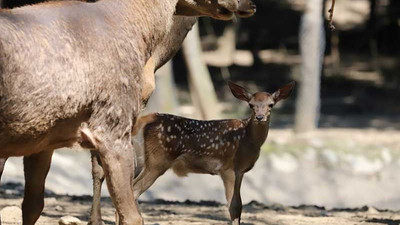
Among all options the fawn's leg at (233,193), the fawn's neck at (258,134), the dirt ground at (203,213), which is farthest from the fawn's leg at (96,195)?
the fawn's neck at (258,134)

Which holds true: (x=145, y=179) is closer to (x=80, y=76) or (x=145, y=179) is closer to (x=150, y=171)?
(x=150, y=171)

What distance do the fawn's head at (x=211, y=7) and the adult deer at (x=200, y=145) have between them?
7.48ft

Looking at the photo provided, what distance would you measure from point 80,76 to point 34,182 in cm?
135

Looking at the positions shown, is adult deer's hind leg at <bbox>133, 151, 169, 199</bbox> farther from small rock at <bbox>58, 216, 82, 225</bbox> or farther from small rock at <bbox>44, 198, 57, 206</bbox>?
small rock at <bbox>44, 198, 57, 206</bbox>

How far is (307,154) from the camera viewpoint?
14.8 metres

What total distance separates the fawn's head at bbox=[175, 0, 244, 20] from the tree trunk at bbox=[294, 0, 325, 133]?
10.3m

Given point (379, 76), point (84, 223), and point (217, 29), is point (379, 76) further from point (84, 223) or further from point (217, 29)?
point (84, 223)

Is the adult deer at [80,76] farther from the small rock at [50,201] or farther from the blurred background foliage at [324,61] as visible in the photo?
the blurred background foliage at [324,61]

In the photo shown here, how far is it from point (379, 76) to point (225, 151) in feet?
51.9

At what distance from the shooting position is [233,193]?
8.55m

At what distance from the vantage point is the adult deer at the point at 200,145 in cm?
888

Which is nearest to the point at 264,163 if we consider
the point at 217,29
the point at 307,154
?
the point at 307,154

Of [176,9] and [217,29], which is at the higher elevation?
[176,9]

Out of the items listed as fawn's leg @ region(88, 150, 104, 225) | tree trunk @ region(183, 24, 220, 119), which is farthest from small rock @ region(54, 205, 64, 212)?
tree trunk @ region(183, 24, 220, 119)
